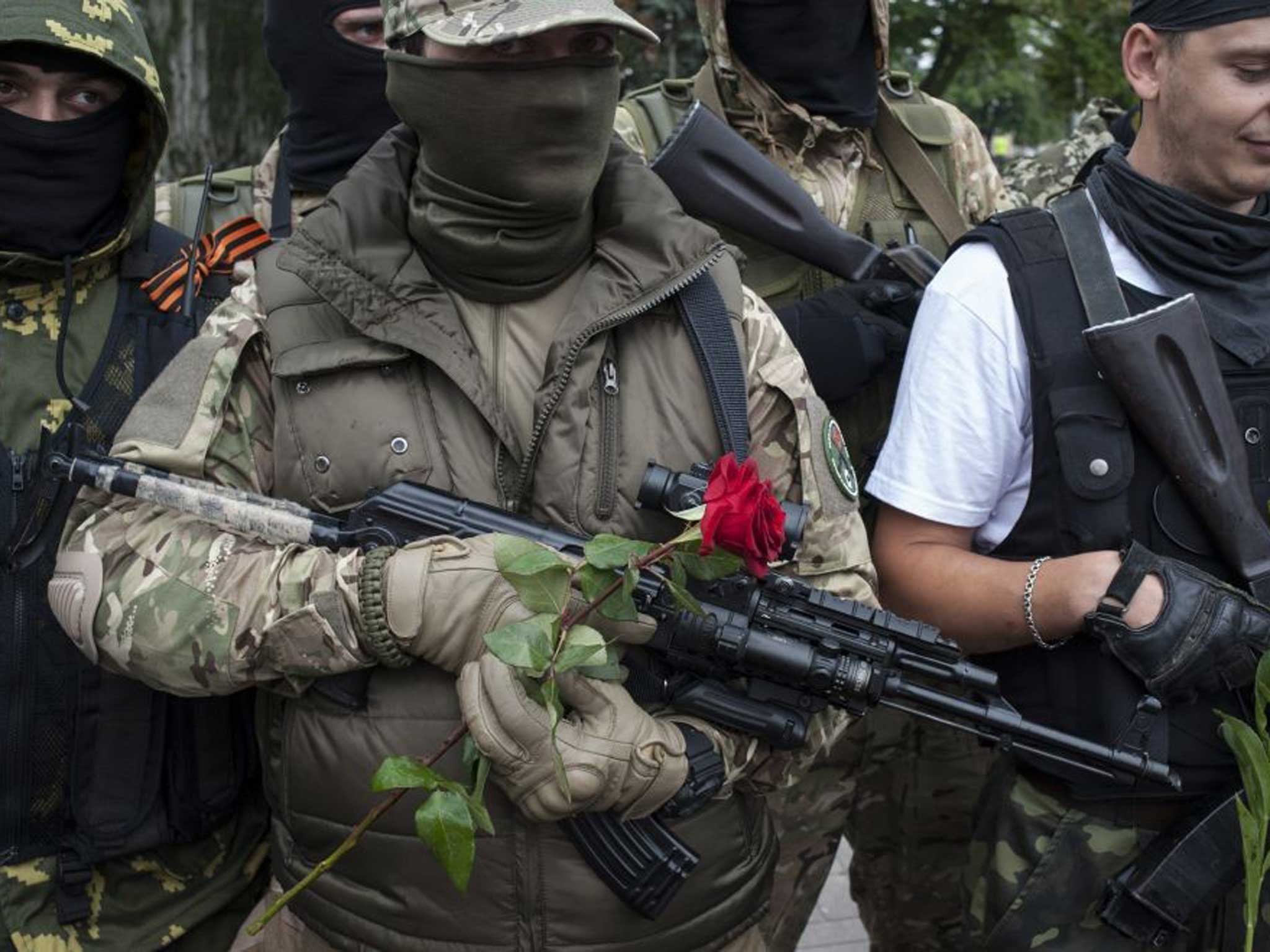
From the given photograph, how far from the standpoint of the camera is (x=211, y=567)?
2379 mm

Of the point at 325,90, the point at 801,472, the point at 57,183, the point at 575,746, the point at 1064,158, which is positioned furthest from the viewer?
the point at 1064,158

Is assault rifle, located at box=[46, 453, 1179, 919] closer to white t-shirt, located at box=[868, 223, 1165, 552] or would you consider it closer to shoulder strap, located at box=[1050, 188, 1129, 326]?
white t-shirt, located at box=[868, 223, 1165, 552]

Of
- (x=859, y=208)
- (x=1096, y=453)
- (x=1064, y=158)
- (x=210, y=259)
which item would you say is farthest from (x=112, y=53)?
(x=1064, y=158)

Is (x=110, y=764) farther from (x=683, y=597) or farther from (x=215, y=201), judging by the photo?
(x=215, y=201)

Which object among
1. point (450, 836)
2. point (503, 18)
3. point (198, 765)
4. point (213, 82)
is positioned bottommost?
point (213, 82)

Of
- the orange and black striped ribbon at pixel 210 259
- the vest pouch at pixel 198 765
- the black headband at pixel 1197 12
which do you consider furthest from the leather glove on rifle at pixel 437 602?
the black headband at pixel 1197 12

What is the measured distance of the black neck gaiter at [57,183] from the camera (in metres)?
2.68

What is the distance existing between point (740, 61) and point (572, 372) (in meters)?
1.56

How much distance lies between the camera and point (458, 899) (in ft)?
7.66

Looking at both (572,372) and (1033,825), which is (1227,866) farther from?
(572,372)

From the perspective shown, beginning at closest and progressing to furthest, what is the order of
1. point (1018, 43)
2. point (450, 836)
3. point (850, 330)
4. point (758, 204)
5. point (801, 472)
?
point (450, 836), point (801, 472), point (850, 330), point (758, 204), point (1018, 43)

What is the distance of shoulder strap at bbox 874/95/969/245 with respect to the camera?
3650mm

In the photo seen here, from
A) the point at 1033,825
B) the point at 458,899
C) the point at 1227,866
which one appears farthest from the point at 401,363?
the point at 1227,866

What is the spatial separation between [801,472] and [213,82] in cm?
559
